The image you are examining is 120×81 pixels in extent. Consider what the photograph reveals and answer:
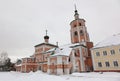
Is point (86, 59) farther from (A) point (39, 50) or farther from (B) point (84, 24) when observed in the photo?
(A) point (39, 50)

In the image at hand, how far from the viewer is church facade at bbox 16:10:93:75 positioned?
Answer: 31.1 m

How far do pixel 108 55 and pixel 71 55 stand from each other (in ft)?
31.8

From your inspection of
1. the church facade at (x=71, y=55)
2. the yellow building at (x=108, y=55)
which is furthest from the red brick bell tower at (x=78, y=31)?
the yellow building at (x=108, y=55)

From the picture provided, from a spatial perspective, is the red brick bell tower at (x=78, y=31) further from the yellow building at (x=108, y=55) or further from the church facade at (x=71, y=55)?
the yellow building at (x=108, y=55)

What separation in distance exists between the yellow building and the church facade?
5.73 m

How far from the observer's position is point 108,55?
94.9 ft

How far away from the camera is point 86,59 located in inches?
1484

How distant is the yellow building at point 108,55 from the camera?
90.3 ft

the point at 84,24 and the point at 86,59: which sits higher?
the point at 84,24

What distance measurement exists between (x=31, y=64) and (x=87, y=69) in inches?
881

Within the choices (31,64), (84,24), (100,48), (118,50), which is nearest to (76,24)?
(84,24)

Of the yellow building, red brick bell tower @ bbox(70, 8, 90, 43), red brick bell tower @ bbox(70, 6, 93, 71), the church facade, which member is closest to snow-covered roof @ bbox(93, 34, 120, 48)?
the yellow building

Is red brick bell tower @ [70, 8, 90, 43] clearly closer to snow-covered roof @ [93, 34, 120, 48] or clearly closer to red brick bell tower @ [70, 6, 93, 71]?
red brick bell tower @ [70, 6, 93, 71]

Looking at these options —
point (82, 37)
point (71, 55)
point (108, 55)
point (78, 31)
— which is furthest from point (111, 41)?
point (78, 31)
